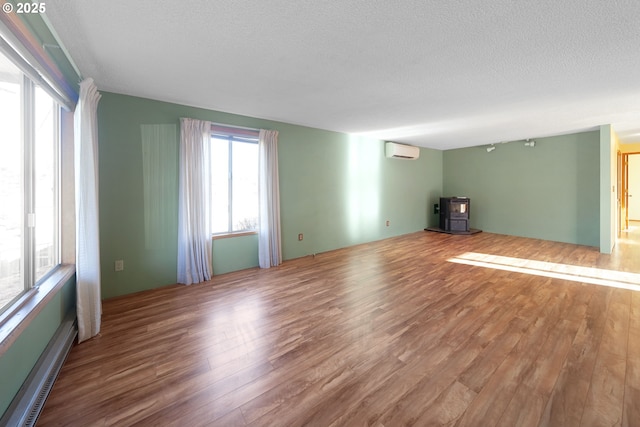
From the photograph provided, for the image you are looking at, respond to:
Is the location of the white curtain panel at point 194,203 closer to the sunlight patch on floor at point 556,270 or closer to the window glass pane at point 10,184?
the window glass pane at point 10,184

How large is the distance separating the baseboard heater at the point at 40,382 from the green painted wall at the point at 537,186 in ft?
25.4

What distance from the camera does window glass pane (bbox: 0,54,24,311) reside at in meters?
1.41

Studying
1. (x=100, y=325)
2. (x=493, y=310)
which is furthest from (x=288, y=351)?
(x=493, y=310)

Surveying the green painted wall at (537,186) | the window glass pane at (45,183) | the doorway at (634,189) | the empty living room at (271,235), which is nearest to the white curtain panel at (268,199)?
the empty living room at (271,235)

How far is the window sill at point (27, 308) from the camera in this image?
122cm

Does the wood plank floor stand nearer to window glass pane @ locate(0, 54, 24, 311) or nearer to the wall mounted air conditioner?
window glass pane @ locate(0, 54, 24, 311)

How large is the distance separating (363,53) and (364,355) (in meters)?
2.26

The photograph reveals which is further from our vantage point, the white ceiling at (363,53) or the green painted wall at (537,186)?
the green painted wall at (537,186)

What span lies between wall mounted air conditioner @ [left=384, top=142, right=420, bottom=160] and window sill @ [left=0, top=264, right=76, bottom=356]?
17.8 ft

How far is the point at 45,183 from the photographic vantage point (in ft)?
6.57

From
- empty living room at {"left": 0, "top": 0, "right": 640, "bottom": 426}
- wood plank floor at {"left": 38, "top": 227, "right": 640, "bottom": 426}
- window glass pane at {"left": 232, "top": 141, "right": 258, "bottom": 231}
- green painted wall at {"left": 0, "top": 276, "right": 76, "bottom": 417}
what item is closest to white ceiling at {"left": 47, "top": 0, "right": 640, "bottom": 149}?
empty living room at {"left": 0, "top": 0, "right": 640, "bottom": 426}

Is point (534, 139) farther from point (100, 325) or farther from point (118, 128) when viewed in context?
point (100, 325)

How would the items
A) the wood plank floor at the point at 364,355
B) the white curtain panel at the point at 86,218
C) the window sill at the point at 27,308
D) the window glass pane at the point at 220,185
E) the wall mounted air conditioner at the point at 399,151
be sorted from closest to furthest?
the window sill at the point at 27,308
the wood plank floor at the point at 364,355
the white curtain panel at the point at 86,218
the window glass pane at the point at 220,185
the wall mounted air conditioner at the point at 399,151

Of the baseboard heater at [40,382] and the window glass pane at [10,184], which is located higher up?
the window glass pane at [10,184]
